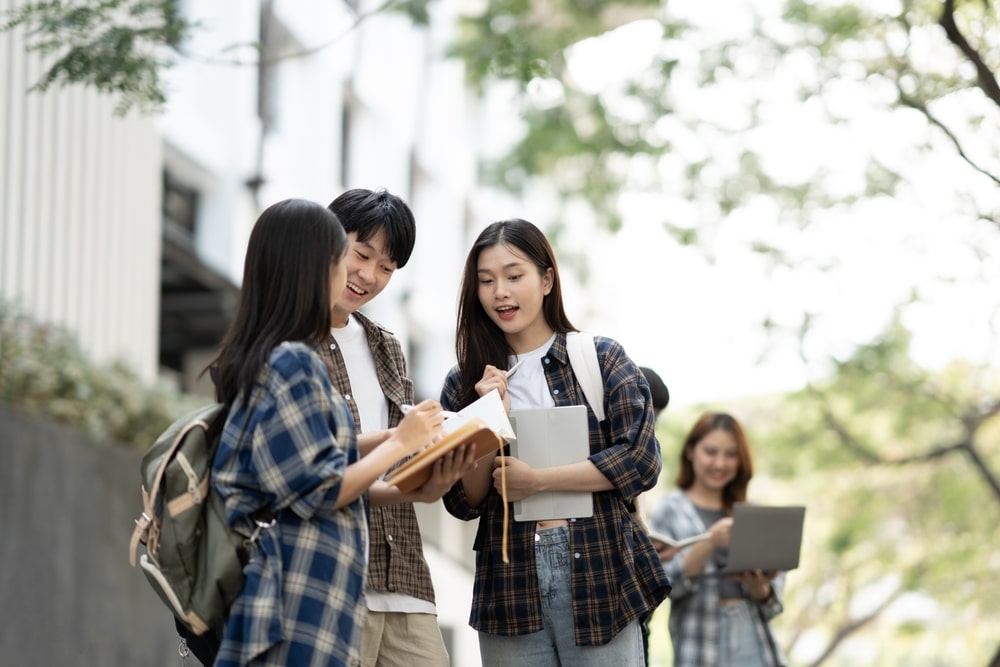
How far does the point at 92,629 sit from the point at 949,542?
1301 centimetres

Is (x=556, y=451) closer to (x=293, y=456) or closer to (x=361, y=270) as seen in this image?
(x=361, y=270)

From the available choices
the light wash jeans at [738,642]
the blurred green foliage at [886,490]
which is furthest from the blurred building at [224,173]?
the blurred green foliage at [886,490]

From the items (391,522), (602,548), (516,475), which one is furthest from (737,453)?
(391,522)

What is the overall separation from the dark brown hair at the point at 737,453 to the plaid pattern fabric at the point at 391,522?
2.63 m

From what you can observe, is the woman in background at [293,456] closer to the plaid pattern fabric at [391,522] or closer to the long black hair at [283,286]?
the long black hair at [283,286]

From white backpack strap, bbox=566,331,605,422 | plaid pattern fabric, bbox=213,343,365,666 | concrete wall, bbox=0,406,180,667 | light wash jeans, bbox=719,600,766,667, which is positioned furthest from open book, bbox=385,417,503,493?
concrete wall, bbox=0,406,180,667

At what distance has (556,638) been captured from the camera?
381 cm

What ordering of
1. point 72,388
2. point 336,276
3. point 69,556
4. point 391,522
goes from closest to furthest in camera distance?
point 336,276, point 391,522, point 69,556, point 72,388

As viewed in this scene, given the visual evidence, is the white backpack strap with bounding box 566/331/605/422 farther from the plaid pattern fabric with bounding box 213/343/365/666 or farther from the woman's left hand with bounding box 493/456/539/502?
the plaid pattern fabric with bounding box 213/343/365/666

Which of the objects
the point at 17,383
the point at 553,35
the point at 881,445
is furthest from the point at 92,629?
the point at 881,445

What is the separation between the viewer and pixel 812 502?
59.8 feet

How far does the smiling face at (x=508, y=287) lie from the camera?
402 cm

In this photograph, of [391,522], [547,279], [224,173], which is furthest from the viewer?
[224,173]

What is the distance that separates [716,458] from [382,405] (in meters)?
2.74
